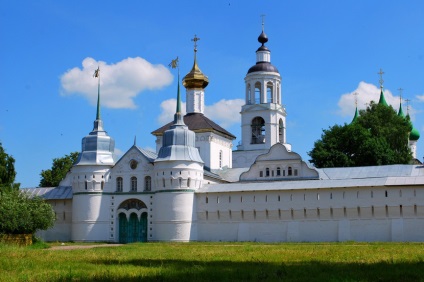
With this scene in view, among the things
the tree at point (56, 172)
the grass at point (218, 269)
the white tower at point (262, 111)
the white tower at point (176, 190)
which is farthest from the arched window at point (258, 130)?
the grass at point (218, 269)

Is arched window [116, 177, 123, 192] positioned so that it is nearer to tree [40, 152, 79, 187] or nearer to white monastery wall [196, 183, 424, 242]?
white monastery wall [196, 183, 424, 242]

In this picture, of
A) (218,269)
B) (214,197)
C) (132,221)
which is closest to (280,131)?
(214,197)

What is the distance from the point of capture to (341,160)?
5456cm

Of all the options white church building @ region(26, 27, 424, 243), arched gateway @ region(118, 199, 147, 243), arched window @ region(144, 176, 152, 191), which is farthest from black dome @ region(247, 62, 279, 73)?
arched gateway @ region(118, 199, 147, 243)

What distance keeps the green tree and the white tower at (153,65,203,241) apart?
28.6 feet

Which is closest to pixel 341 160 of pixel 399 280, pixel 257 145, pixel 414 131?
pixel 257 145

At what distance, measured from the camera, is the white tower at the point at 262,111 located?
175 feet

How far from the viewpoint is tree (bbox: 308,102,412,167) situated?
176 ft

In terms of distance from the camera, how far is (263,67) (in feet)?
176

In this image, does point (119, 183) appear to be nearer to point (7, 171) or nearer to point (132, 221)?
point (132, 221)

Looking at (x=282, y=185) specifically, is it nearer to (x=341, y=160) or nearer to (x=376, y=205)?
(x=376, y=205)

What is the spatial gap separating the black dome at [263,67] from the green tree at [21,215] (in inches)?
912

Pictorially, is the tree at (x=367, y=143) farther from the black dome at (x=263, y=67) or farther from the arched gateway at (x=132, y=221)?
the arched gateway at (x=132, y=221)

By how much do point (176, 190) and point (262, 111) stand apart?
13486mm
